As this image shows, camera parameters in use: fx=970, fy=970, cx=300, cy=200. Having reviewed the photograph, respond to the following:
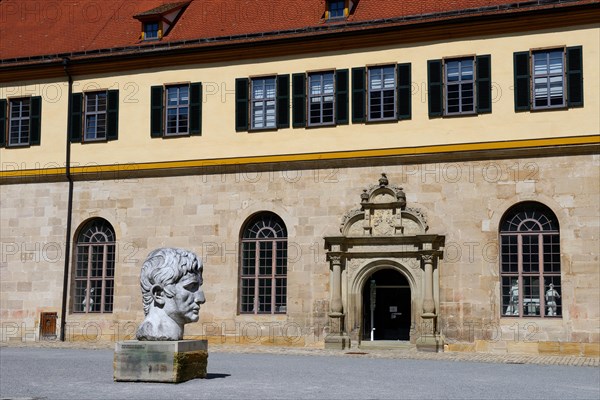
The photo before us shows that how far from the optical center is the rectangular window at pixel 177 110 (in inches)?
1070

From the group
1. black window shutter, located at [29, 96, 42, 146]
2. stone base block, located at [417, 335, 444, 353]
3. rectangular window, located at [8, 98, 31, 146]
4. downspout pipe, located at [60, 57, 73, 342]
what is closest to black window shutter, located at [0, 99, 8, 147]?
rectangular window, located at [8, 98, 31, 146]

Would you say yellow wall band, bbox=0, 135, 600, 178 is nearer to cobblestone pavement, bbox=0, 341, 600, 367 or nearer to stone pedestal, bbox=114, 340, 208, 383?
cobblestone pavement, bbox=0, 341, 600, 367

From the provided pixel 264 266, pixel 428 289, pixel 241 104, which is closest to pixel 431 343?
pixel 428 289

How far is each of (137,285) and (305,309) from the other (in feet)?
16.4

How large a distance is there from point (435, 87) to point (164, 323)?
43.0 ft

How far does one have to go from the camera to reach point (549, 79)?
23688mm

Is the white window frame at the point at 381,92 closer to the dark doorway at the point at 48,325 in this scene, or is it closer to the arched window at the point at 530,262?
the arched window at the point at 530,262

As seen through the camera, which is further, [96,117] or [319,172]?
[96,117]

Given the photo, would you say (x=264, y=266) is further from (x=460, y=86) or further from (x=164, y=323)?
(x=164, y=323)

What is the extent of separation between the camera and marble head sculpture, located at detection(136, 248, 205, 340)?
13453 mm

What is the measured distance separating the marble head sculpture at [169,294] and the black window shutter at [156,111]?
1400cm

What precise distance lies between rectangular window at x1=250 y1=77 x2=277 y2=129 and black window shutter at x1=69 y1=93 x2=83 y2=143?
5.39 meters

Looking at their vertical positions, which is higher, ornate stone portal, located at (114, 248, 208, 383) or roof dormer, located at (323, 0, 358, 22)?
roof dormer, located at (323, 0, 358, 22)

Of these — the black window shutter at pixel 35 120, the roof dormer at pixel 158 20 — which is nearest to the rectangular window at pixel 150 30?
the roof dormer at pixel 158 20
